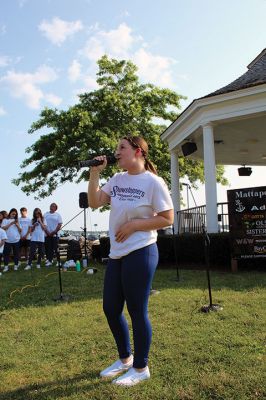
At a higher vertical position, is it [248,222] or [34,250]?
[248,222]

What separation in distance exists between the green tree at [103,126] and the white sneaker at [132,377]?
1575 cm

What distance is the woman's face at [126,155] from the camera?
11.0 ft

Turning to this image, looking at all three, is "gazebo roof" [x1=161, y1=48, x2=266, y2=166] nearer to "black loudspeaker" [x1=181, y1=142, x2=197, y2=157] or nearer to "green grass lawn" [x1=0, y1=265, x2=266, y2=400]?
"black loudspeaker" [x1=181, y1=142, x2=197, y2=157]

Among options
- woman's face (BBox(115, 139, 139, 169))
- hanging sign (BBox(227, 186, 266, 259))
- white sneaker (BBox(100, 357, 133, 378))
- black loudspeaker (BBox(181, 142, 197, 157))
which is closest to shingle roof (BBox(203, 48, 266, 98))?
black loudspeaker (BBox(181, 142, 197, 157))

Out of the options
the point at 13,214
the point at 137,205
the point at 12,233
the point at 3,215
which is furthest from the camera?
the point at 3,215

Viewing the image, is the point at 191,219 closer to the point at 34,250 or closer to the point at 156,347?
the point at 34,250

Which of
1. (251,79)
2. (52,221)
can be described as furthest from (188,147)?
(52,221)

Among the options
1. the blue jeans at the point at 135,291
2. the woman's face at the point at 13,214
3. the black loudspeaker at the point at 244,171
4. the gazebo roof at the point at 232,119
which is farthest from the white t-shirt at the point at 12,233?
the black loudspeaker at the point at 244,171

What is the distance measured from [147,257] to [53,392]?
4.11ft

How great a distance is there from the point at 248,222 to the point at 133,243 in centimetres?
642

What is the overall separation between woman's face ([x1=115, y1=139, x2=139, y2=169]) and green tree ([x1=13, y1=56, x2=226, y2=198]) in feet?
50.2

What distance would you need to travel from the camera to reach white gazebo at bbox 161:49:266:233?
10.9 metres

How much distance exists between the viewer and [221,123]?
1225cm

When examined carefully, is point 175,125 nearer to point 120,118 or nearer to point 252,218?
point 252,218
